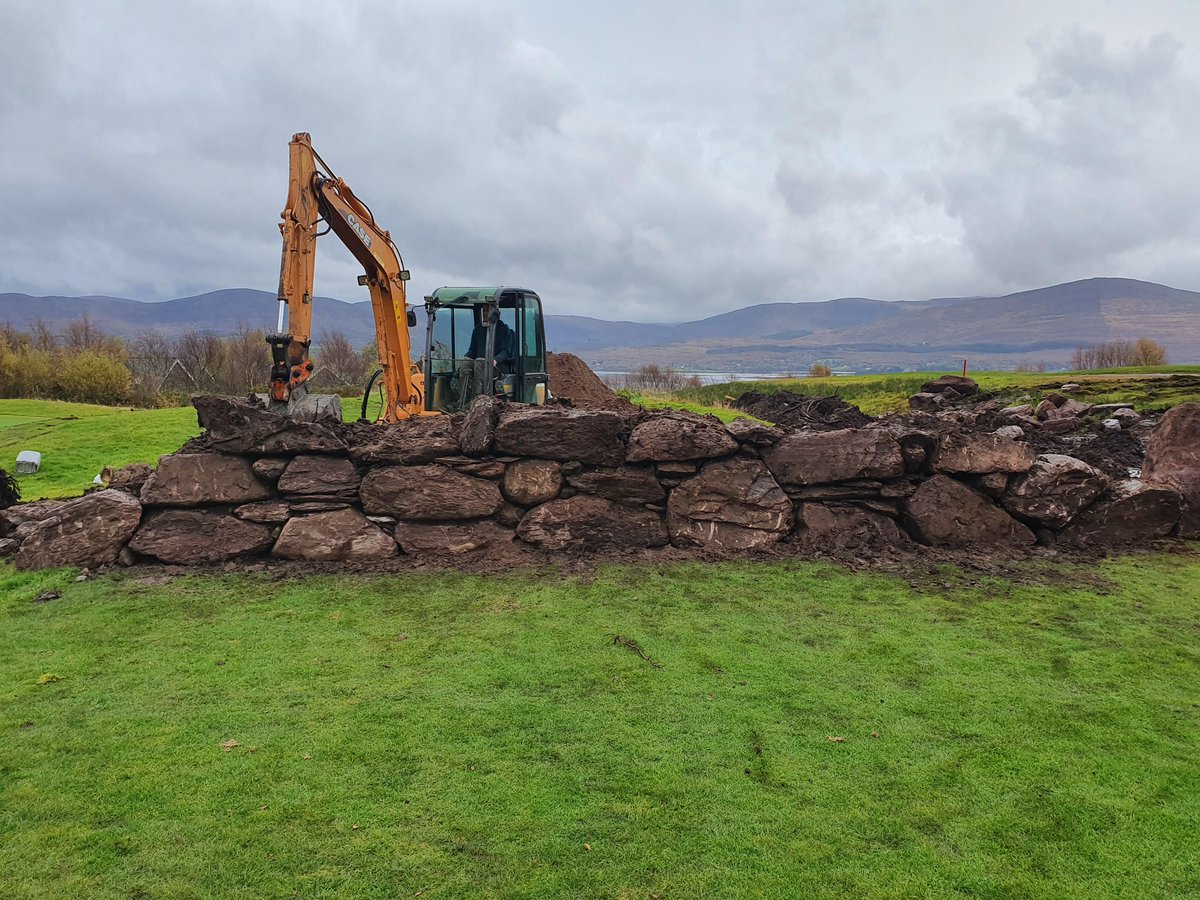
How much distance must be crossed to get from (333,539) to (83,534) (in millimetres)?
2408

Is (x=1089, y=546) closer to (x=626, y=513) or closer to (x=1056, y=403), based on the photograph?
(x=626, y=513)

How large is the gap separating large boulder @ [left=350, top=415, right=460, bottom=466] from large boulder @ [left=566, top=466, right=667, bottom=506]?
4.84 feet

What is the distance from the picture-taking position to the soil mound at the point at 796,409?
2077cm

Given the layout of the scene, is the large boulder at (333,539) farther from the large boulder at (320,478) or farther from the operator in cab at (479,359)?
the operator in cab at (479,359)

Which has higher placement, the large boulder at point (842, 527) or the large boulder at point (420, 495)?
the large boulder at point (420, 495)

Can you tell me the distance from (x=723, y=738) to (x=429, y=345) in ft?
29.4

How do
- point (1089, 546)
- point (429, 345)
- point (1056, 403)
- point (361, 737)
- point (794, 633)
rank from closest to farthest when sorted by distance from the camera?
point (361, 737) → point (794, 633) → point (1089, 546) → point (429, 345) → point (1056, 403)

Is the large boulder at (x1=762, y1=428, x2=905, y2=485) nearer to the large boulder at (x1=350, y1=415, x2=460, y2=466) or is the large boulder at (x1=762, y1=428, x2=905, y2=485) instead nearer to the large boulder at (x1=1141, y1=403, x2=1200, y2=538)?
the large boulder at (x1=1141, y1=403, x2=1200, y2=538)

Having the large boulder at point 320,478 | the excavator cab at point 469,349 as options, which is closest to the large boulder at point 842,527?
the large boulder at point 320,478

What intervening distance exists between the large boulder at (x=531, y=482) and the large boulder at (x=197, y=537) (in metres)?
2.62

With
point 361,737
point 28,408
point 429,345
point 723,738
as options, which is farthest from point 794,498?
point 28,408

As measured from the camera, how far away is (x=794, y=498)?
26.5 ft

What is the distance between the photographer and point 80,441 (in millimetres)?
16875

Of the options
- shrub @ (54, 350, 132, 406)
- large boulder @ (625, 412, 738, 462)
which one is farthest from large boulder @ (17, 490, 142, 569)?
shrub @ (54, 350, 132, 406)
